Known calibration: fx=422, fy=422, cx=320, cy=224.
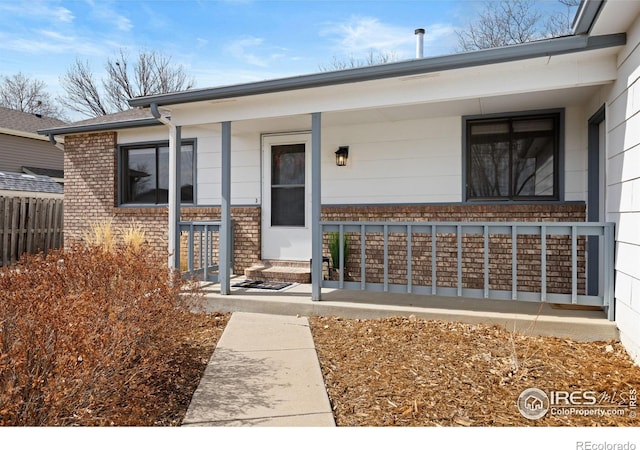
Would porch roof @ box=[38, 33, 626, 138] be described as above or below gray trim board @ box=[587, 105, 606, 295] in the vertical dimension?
above

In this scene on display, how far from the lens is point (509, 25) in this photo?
1591 cm

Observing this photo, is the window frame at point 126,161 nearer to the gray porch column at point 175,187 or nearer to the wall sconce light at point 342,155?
the gray porch column at point 175,187

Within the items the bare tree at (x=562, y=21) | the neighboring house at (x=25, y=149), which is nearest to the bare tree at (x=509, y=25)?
the bare tree at (x=562, y=21)

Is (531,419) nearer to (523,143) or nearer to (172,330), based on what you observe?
(172,330)

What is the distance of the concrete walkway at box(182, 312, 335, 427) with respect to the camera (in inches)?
107

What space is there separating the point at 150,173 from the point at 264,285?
3.75m

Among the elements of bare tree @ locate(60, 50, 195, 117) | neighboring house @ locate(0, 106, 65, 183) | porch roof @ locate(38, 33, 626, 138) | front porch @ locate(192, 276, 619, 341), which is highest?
bare tree @ locate(60, 50, 195, 117)

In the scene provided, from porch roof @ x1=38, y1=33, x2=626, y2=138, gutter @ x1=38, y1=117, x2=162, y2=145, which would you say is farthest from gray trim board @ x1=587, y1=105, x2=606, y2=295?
gutter @ x1=38, y1=117, x2=162, y2=145

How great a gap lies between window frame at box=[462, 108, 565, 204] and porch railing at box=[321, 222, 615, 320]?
504mm

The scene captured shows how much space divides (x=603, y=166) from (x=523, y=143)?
3.78 feet

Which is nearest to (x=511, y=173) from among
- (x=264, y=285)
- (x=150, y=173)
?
(x=264, y=285)

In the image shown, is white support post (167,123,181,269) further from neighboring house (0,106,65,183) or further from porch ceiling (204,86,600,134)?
neighboring house (0,106,65,183)

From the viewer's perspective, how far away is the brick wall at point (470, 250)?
5617 millimetres
